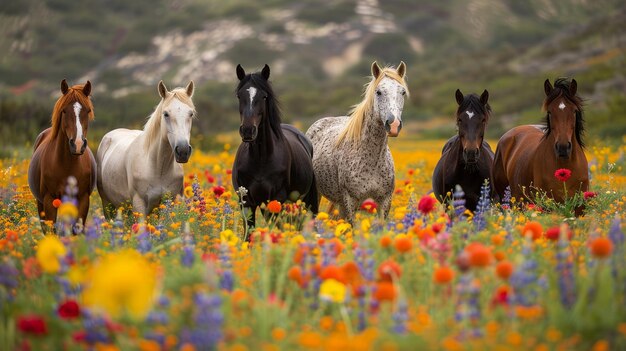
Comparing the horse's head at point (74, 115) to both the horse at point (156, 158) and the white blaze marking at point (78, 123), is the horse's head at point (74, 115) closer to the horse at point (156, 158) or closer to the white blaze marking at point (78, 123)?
the white blaze marking at point (78, 123)

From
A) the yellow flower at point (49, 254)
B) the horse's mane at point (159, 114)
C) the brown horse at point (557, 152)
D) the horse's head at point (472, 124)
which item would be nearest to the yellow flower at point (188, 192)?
the horse's mane at point (159, 114)

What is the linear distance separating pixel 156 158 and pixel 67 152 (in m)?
1.02

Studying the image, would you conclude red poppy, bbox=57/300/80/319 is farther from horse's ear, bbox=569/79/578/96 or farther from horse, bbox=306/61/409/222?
horse's ear, bbox=569/79/578/96

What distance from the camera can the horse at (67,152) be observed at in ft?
25.4

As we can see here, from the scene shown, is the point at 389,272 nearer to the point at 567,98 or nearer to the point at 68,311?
the point at 68,311

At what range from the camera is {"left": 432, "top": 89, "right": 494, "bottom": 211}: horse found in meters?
8.52

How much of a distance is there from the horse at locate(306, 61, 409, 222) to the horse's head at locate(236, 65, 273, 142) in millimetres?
1246

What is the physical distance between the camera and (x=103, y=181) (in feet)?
30.5

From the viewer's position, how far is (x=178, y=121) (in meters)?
7.85

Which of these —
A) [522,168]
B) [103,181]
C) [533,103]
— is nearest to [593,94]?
[533,103]

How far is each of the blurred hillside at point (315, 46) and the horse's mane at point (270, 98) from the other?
4009 centimetres

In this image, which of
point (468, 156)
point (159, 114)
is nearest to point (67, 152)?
point (159, 114)

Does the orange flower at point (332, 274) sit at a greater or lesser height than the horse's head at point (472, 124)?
lesser

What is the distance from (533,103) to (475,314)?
39947 mm
